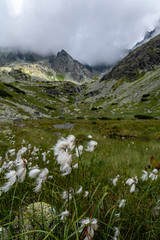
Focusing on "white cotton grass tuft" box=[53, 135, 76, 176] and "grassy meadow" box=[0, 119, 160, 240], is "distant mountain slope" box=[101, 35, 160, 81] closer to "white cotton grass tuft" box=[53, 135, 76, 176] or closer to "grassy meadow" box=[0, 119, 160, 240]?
"grassy meadow" box=[0, 119, 160, 240]

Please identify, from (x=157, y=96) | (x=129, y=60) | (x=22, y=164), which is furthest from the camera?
(x=129, y=60)

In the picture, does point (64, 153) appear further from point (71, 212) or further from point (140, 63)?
point (140, 63)

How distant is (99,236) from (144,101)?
65.2 m

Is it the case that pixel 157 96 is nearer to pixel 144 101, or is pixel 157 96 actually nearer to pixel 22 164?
pixel 144 101

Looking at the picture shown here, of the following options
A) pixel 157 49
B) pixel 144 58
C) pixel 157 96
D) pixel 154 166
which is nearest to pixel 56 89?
pixel 144 58

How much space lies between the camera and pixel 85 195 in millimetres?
1824

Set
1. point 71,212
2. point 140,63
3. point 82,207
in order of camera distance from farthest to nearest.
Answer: point 140,63, point 82,207, point 71,212

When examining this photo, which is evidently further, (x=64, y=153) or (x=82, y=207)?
(x=82, y=207)

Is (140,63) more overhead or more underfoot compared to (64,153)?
more overhead

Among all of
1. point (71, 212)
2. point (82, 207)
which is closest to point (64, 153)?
point (71, 212)

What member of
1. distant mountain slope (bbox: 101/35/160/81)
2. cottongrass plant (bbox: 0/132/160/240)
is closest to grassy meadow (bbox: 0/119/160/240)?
cottongrass plant (bbox: 0/132/160/240)

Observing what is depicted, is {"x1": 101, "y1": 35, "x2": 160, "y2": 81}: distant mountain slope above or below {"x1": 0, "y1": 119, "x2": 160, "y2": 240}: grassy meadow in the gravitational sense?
above

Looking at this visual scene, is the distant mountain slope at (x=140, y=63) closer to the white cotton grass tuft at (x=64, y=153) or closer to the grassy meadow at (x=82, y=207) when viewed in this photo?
the grassy meadow at (x=82, y=207)

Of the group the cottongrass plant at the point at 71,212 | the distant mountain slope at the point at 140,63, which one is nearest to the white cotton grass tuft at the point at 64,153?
the cottongrass plant at the point at 71,212
